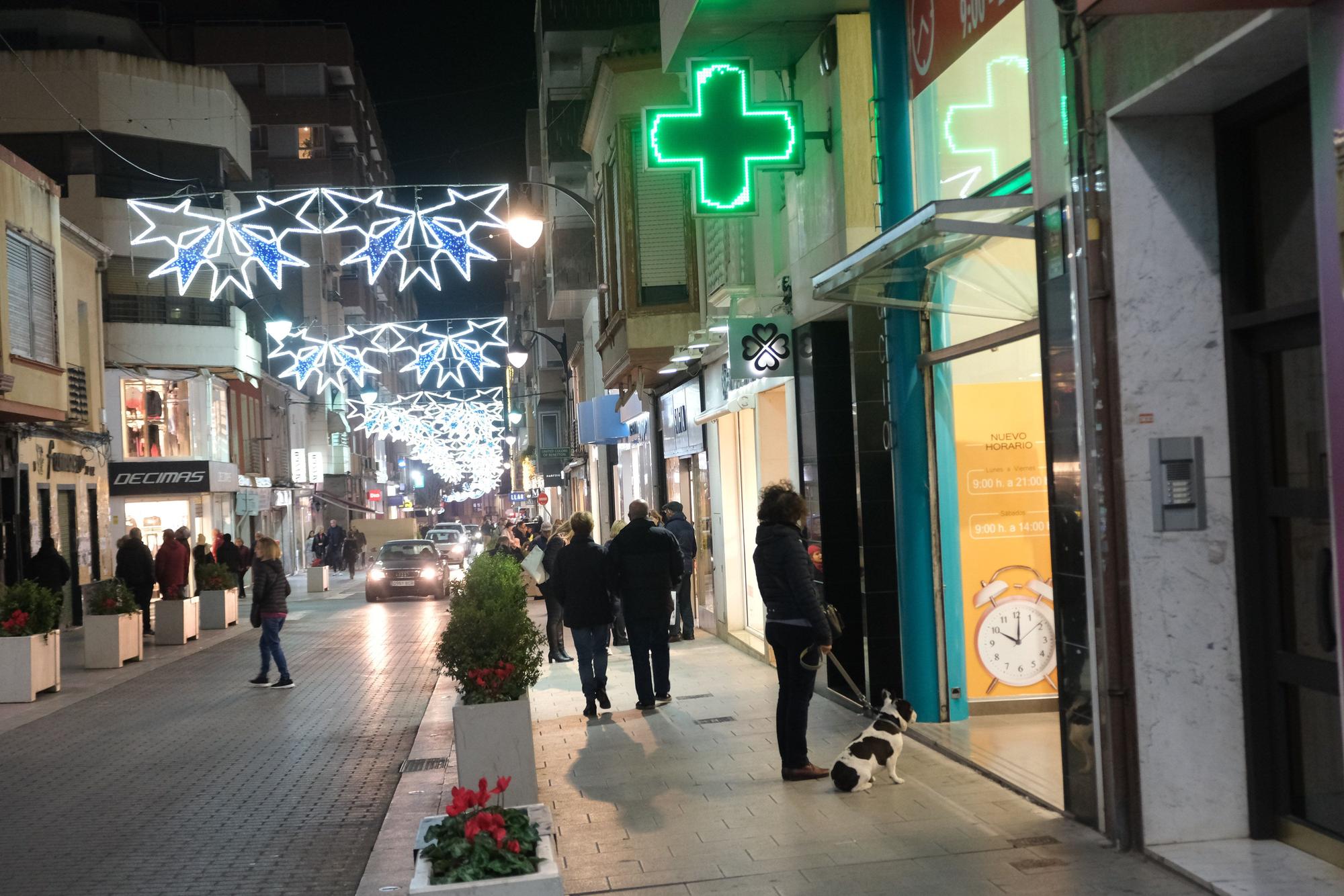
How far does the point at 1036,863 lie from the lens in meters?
6.80

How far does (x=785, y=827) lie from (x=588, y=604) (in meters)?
5.30

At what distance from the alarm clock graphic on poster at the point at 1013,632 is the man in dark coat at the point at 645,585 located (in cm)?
300

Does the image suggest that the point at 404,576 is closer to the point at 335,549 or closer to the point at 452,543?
the point at 452,543

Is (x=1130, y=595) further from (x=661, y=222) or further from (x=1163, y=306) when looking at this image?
(x=661, y=222)

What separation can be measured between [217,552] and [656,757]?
2245 centimetres

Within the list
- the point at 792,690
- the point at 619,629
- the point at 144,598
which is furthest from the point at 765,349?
the point at 144,598

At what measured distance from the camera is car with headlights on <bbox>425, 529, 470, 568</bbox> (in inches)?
1658

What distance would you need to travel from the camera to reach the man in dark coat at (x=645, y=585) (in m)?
12.7

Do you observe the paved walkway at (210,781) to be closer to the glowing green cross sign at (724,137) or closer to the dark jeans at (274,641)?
the dark jeans at (274,641)

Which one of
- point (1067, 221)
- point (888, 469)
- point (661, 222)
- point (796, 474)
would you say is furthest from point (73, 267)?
point (1067, 221)

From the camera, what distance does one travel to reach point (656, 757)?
409 inches

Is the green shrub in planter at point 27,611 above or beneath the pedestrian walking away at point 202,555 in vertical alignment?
beneath

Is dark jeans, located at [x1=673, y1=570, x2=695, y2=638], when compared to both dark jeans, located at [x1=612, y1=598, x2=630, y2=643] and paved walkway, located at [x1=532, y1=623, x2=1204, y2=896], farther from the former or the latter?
paved walkway, located at [x1=532, y1=623, x2=1204, y2=896]

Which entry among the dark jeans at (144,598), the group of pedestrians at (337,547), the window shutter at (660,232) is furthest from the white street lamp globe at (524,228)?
the group of pedestrians at (337,547)
